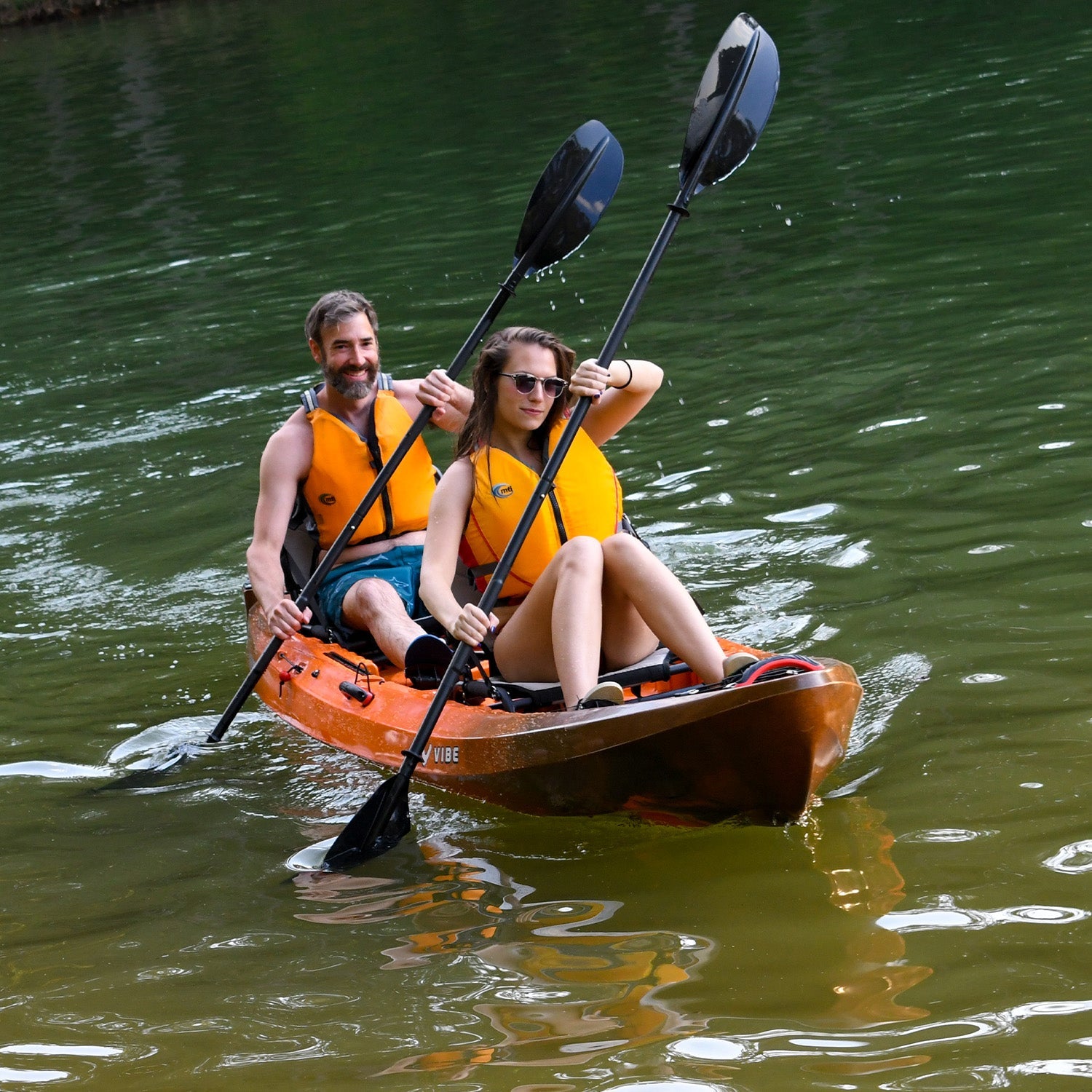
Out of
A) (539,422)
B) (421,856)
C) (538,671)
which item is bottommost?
(421,856)

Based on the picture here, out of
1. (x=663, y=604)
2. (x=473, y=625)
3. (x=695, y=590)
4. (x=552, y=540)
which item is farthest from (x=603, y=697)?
(x=695, y=590)

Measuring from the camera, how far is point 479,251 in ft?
37.4

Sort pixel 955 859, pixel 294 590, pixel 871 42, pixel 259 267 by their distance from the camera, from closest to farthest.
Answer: pixel 955 859 < pixel 294 590 < pixel 259 267 < pixel 871 42

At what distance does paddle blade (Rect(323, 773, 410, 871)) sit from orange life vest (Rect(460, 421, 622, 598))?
0.81 meters

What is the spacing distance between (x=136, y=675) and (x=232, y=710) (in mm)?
819

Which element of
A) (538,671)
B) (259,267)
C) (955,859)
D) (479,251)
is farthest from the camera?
(259,267)

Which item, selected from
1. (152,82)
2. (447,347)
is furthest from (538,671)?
(152,82)

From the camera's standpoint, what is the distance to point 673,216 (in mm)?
4715

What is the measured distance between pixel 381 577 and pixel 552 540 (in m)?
1.08

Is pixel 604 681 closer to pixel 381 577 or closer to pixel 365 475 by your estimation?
pixel 381 577

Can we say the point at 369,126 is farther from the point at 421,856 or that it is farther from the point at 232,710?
the point at 421,856

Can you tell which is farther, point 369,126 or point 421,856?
point 369,126

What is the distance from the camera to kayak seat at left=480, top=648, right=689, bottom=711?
4227 millimetres

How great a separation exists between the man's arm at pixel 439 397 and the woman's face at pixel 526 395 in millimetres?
243
